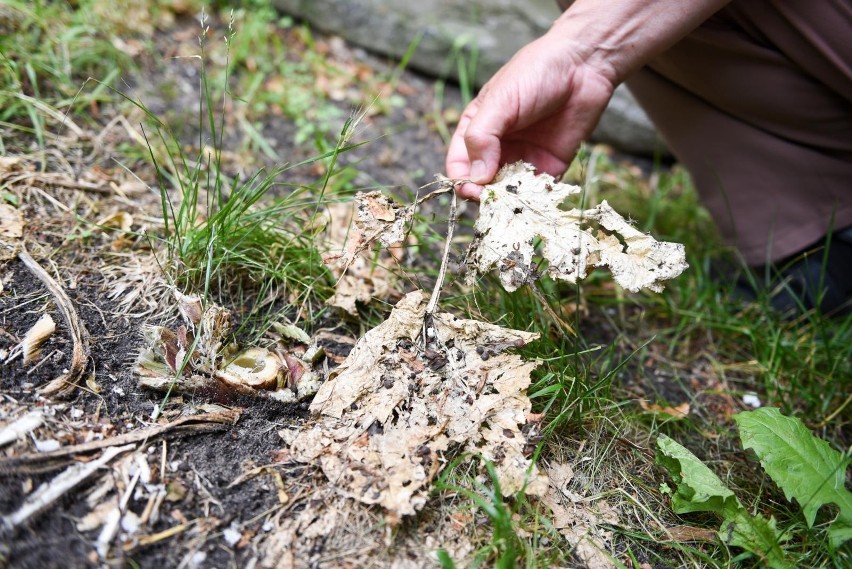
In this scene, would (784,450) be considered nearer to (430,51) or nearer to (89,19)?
(430,51)

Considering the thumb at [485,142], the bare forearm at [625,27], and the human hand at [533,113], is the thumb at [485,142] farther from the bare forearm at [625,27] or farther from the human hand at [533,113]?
the bare forearm at [625,27]

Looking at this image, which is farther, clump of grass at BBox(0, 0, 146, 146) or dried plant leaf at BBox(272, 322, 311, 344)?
clump of grass at BBox(0, 0, 146, 146)

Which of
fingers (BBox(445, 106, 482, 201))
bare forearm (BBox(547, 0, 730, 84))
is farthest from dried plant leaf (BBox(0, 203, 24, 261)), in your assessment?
bare forearm (BBox(547, 0, 730, 84))

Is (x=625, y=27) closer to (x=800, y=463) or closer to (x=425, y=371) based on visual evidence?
(x=425, y=371)

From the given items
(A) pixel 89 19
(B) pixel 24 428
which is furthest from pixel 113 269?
(A) pixel 89 19

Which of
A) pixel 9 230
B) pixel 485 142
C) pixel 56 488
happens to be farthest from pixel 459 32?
pixel 56 488

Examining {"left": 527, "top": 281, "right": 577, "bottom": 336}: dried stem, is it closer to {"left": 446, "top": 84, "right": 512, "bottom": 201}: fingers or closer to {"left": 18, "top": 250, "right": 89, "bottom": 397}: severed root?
{"left": 446, "top": 84, "right": 512, "bottom": 201}: fingers

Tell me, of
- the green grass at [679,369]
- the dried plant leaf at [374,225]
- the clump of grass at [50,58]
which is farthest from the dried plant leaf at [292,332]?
the clump of grass at [50,58]
